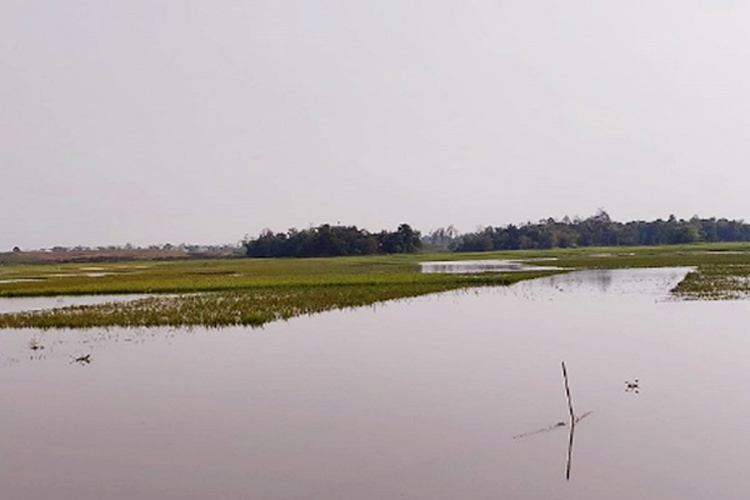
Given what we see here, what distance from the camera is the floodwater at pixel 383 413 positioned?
321 inches

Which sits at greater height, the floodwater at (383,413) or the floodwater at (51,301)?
the floodwater at (51,301)

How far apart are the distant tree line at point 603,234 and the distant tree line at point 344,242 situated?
18327 millimetres

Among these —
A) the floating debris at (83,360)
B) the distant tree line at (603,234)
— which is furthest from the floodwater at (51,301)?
the distant tree line at (603,234)

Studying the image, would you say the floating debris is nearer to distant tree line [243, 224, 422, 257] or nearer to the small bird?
the small bird

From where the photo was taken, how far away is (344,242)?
11250cm

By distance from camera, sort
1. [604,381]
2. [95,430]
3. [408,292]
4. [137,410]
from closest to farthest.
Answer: [95,430]
[137,410]
[604,381]
[408,292]

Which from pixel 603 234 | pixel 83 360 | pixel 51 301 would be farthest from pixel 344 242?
pixel 83 360

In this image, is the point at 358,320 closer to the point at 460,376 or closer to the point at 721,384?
the point at 460,376

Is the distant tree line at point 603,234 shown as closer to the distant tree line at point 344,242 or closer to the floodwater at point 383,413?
the distant tree line at point 344,242

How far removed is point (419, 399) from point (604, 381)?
3214mm

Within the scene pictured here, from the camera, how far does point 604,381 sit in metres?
12.6

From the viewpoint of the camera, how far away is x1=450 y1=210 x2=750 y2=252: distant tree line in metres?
129

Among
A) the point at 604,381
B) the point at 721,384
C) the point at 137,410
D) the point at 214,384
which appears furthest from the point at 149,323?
the point at 721,384

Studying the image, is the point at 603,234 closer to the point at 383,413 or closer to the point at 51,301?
the point at 51,301
